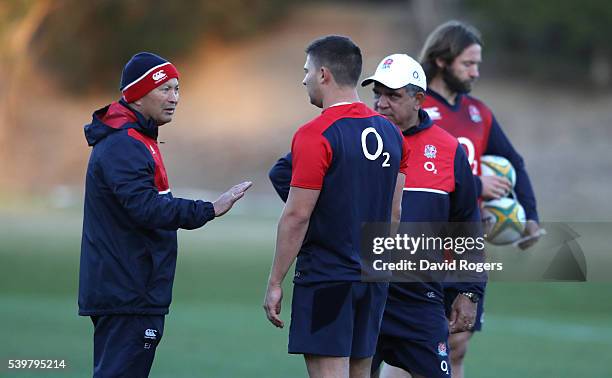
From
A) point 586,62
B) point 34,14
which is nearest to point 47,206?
point 34,14

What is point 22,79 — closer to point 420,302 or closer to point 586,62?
point 586,62

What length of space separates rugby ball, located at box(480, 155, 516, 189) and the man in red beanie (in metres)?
2.28

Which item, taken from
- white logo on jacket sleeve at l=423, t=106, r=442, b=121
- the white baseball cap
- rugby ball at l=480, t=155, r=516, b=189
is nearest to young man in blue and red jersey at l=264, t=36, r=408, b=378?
the white baseball cap

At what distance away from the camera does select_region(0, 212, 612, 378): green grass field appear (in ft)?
30.9

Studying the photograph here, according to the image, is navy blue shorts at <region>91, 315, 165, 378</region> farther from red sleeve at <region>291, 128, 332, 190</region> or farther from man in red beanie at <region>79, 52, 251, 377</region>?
red sleeve at <region>291, 128, 332, 190</region>

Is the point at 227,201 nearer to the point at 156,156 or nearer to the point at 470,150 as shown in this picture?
the point at 156,156

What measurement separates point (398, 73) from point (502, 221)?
1.74 metres

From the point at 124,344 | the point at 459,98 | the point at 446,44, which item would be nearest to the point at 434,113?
the point at 459,98

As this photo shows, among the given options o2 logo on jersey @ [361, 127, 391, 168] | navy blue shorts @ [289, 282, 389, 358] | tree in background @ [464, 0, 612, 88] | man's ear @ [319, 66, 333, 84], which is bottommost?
navy blue shorts @ [289, 282, 389, 358]

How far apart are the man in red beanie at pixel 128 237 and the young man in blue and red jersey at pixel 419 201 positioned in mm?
1060

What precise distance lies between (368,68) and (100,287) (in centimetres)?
3490

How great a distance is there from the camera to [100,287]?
19.3 feet

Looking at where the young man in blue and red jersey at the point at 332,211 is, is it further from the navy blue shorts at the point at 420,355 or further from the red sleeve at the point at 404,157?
the navy blue shorts at the point at 420,355

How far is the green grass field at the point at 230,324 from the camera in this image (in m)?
9.41
